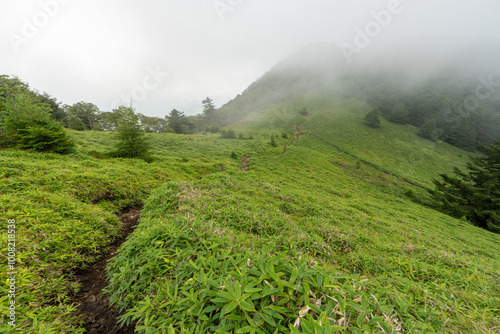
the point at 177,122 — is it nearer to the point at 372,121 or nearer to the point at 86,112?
the point at 86,112

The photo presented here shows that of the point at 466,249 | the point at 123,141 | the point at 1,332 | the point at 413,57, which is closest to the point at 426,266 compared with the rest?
the point at 466,249

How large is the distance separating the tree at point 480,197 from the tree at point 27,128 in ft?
127

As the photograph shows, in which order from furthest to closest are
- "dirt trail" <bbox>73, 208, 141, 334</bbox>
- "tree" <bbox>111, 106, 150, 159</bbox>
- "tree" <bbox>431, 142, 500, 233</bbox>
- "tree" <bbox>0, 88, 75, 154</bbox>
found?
"tree" <bbox>431, 142, 500, 233</bbox>
"tree" <bbox>111, 106, 150, 159</bbox>
"tree" <bbox>0, 88, 75, 154</bbox>
"dirt trail" <bbox>73, 208, 141, 334</bbox>

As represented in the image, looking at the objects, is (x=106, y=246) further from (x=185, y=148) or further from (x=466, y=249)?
(x=185, y=148)

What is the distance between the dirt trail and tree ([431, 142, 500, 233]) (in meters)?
31.8

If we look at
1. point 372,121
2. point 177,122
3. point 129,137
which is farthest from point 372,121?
point 129,137

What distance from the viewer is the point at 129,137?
14.6 m

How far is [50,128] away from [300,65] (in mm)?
164776

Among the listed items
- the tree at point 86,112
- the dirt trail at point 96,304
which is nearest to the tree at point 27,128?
the dirt trail at point 96,304

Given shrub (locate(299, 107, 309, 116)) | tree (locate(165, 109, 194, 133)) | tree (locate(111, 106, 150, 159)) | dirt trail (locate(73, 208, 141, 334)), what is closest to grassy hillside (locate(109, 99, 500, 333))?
dirt trail (locate(73, 208, 141, 334))

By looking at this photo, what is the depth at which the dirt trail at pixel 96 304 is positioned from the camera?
274cm

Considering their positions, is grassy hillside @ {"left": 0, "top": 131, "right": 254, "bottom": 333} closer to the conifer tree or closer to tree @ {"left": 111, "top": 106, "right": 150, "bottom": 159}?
tree @ {"left": 111, "top": 106, "right": 150, "bottom": 159}

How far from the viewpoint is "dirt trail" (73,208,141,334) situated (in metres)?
2.74

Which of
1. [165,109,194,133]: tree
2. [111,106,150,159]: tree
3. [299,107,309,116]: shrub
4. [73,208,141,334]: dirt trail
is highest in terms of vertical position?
[165,109,194,133]: tree
